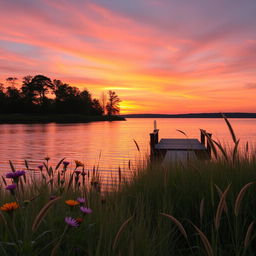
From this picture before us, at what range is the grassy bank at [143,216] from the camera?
2268 mm

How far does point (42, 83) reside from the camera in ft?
332

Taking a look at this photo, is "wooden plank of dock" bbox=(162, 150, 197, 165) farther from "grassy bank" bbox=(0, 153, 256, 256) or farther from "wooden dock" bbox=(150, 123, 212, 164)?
"grassy bank" bbox=(0, 153, 256, 256)

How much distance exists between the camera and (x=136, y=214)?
353 cm

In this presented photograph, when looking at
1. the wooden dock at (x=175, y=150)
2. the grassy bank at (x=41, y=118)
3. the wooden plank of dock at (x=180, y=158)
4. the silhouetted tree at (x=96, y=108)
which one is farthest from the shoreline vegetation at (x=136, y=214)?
the silhouetted tree at (x=96, y=108)

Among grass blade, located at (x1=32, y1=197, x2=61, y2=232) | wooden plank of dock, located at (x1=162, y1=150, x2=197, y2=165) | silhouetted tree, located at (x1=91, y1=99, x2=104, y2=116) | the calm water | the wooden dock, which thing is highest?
silhouetted tree, located at (x1=91, y1=99, x2=104, y2=116)

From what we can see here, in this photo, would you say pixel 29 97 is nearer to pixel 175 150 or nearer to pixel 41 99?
pixel 41 99

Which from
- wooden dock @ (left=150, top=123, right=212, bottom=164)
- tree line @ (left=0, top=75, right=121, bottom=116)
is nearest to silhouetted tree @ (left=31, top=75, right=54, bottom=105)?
tree line @ (left=0, top=75, right=121, bottom=116)

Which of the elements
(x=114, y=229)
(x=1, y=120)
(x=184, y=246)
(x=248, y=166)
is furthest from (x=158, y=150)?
(x=1, y=120)

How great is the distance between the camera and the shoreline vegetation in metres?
2.19

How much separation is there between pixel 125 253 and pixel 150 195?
188cm

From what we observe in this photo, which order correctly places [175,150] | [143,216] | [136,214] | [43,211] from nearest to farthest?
[43,211] < [143,216] < [136,214] < [175,150]

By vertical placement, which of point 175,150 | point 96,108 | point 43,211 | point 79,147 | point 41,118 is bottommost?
point 79,147

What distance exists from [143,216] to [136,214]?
689 mm

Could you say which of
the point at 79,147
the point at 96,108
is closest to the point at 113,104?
the point at 96,108
